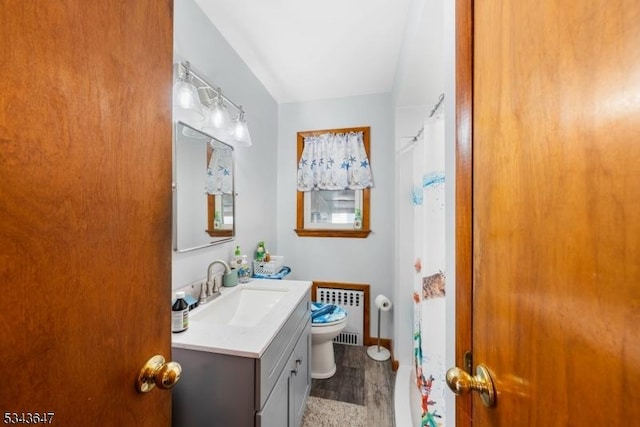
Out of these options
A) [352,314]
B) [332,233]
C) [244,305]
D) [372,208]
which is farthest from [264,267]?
[372,208]

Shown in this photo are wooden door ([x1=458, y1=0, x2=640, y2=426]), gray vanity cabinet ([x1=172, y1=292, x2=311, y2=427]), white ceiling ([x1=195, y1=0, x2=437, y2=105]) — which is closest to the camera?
wooden door ([x1=458, y1=0, x2=640, y2=426])

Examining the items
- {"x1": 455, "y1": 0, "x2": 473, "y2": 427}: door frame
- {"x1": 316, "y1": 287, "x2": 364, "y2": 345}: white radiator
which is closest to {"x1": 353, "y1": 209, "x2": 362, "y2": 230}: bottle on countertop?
{"x1": 316, "y1": 287, "x2": 364, "y2": 345}: white radiator

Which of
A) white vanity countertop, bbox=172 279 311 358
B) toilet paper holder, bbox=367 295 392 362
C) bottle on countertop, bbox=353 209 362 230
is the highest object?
bottle on countertop, bbox=353 209 362 230

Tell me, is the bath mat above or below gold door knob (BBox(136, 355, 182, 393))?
below

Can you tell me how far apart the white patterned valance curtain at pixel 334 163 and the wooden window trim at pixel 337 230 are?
4 centimetres

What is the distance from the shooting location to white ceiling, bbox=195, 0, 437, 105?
1.39m

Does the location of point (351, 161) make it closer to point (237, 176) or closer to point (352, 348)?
point (237, 176)

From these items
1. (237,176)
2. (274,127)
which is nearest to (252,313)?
(237,176)

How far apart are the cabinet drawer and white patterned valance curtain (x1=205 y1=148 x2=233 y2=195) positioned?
89 centimetres

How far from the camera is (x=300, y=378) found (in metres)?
1.43

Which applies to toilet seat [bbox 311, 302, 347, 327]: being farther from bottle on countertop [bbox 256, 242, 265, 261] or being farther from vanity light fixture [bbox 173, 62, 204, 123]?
vanity light fixture [bbox 173, 62, 204, 123]

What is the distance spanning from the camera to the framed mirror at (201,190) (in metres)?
1.30

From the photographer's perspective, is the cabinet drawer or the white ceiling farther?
the white ceiling

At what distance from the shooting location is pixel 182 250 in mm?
1281
